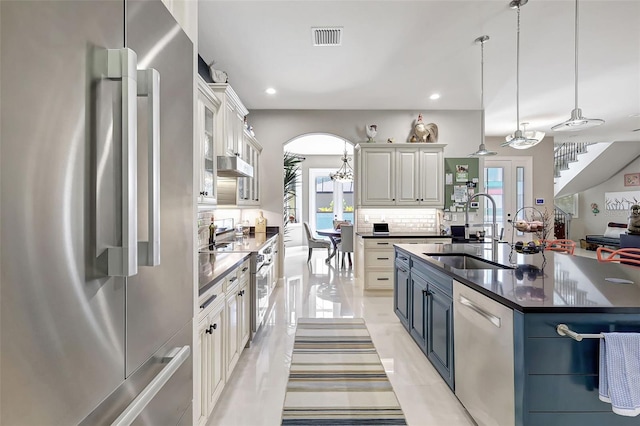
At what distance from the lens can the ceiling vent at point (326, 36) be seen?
2.91 metres

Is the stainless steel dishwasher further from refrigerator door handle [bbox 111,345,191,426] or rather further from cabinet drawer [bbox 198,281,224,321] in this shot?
cabinet drawer [bbox 198,281,224,321]

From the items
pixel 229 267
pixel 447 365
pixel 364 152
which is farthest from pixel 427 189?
pixel 229 267

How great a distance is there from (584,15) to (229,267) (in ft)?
12.3

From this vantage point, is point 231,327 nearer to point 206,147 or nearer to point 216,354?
point 216,354

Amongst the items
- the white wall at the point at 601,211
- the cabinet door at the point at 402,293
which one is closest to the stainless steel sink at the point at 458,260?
the cabinet door at the point at 402,293

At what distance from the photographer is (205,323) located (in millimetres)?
1655

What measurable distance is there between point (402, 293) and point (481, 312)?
1.55 metres

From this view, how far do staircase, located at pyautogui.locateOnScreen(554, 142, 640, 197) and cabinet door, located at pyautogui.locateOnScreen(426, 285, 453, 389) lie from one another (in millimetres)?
9640

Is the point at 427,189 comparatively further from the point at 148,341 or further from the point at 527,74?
the point at 148,341

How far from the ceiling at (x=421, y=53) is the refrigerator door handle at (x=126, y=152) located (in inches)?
94.9

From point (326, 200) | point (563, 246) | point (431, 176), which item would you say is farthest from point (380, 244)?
point (326, 200)

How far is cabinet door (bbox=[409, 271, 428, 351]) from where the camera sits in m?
2.50

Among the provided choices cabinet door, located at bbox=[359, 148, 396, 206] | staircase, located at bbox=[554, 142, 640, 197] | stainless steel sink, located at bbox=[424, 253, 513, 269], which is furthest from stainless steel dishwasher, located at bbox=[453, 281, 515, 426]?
staircase, located at bbox=[554, 142, 640, 197]

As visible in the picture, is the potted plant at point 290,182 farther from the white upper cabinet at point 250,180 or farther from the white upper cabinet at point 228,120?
the white upper cabinet at point 228,120
